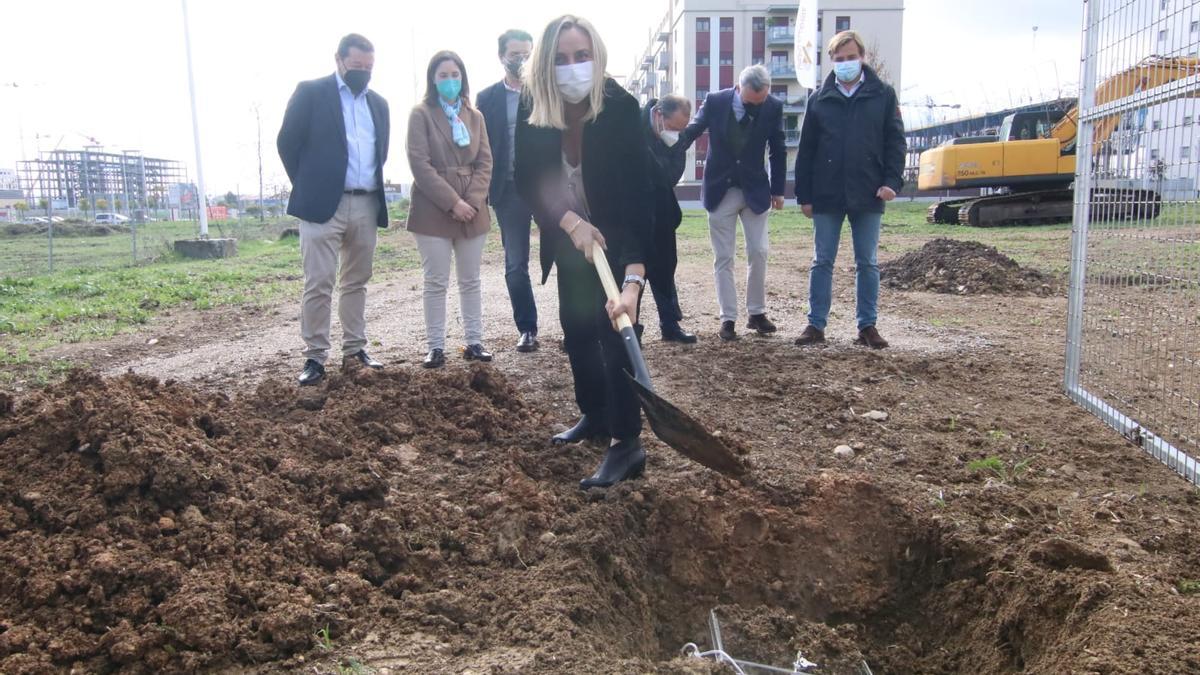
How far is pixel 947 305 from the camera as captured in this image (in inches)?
317

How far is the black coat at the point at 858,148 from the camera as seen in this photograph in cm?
570

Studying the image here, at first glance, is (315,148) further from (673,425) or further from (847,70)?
(847,70)

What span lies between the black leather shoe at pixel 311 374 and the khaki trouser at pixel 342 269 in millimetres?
49

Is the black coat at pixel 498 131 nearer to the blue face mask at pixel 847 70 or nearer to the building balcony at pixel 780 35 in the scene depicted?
the blue face mask at pixel 847 70

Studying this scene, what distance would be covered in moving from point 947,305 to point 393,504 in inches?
255

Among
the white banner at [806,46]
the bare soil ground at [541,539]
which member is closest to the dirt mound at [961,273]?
the white banner at [806,46]

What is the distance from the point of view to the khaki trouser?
4953 mm

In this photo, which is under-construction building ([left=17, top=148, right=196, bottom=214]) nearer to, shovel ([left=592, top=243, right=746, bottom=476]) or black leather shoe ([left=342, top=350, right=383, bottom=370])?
black leather shoe ([left=342, top=350, right=383, bottom=370])

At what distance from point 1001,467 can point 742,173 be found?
3057 millimetres

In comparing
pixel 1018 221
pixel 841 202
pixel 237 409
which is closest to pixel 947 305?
pixel 841 202

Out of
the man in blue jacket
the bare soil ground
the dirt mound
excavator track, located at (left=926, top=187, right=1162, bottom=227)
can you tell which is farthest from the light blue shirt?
excavator track, located at (left=926, top=187, right=1162, bottom=227)

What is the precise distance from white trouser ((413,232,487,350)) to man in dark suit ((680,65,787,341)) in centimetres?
176

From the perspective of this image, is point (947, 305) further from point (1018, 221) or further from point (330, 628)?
→ point (1018, 221)

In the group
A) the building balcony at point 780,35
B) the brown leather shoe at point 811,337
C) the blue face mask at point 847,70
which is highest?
the building balcony at point 780,35
